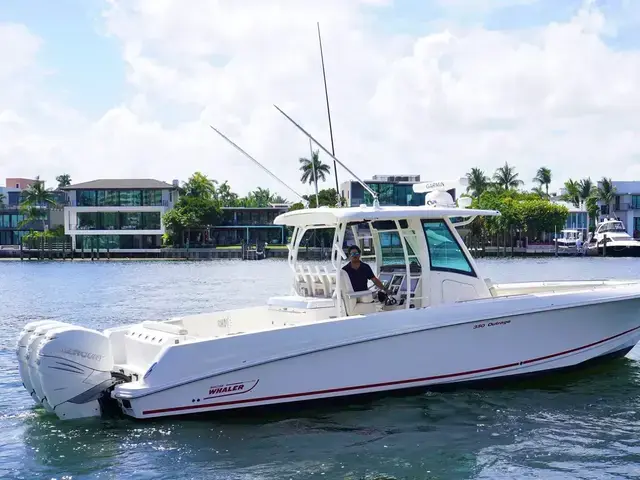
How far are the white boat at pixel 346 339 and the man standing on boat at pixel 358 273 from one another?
15 centimetres

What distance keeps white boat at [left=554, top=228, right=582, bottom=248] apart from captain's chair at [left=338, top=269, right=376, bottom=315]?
77.0 metres

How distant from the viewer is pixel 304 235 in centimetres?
1179

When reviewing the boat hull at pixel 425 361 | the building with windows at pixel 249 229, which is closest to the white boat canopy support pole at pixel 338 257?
the boat hull at pixel 425 361

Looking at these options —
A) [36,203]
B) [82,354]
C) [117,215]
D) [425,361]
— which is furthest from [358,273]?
[36,203]

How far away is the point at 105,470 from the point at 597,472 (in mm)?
4967

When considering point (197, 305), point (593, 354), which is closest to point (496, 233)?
point (197, 305)

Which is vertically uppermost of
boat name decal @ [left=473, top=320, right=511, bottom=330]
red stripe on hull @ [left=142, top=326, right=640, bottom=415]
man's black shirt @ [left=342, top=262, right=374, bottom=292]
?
man's black shirt @ [left=342, top=262, right=374, bottom=292]

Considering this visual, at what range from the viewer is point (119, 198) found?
302 ft

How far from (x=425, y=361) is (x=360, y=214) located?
2.03 metres

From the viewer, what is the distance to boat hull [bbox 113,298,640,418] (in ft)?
30.3

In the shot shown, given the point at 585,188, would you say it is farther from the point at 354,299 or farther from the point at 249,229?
the point at 354,299

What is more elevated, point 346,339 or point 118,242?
point 118,242

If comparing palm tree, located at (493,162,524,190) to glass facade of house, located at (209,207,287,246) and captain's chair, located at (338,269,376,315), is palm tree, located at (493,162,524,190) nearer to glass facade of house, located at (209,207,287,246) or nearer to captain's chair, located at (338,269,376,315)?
glass facade of house, located at (209,207,287,246)

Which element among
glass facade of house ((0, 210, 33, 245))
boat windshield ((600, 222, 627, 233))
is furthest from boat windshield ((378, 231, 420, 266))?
glass facade of house ((0, 210, 33, 245))
